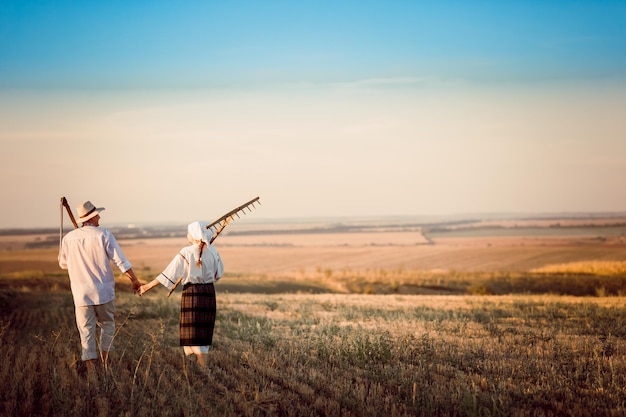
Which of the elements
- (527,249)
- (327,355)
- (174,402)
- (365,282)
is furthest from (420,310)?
(527,249)

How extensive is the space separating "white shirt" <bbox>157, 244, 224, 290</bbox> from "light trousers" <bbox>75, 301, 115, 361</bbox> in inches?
45.4

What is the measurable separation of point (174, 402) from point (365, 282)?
35200 millimetres

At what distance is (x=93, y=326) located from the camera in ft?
34.5

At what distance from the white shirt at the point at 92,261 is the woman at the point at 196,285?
0.64 meters

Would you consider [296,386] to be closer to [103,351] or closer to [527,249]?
[103,351]

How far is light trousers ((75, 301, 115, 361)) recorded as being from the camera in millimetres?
10375

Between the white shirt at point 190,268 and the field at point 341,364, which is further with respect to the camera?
the white shirt at point 190,268

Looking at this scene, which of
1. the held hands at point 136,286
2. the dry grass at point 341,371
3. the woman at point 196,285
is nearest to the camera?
the dry grass at point 341,371

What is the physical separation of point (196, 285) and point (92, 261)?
5.84ft

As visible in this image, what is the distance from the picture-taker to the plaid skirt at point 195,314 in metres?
10.5

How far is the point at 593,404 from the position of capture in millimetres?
8312

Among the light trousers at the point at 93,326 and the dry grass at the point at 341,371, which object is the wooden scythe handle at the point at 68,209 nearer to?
the light trousers at the point at 93,326

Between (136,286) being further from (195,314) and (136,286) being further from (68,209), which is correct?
(68,209)

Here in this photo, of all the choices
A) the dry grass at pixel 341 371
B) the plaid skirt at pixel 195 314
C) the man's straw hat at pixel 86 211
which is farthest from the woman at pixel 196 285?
the man's straw hat at pixel 86 211
